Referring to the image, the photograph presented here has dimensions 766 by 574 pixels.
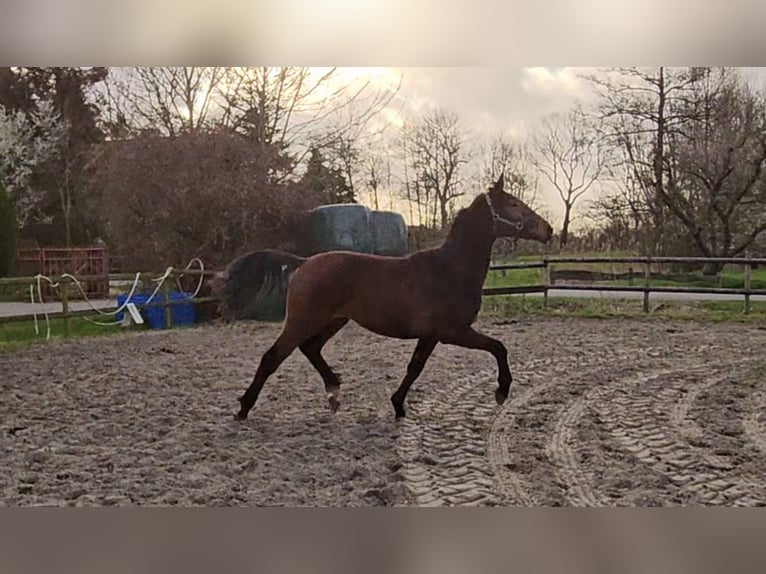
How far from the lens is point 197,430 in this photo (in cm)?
221

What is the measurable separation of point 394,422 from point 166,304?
2.91ft

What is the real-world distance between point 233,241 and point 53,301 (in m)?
0.67

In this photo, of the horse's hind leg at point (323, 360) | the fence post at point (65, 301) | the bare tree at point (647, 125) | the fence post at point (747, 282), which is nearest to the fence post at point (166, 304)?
the fence post at point (65, 301)

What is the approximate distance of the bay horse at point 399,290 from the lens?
2.22 metres

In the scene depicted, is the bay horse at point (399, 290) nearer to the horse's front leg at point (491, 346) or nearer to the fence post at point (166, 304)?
the horse's front leg at point (491, 346)

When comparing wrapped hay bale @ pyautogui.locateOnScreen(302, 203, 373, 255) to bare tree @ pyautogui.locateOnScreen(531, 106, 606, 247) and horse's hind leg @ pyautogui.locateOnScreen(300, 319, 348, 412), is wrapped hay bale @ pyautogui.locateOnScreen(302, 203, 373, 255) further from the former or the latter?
bare tree @ pyautogui.locateOnScreen(531, 106, 606, 247)

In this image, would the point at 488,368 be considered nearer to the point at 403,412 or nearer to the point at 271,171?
the point at 403,412

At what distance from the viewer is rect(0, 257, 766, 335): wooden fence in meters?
2.27

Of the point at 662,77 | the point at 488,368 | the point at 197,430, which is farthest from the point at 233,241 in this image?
the point at 662,77

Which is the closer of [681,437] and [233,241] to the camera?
[681,437]

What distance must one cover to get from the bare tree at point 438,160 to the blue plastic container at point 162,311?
879 millimetres

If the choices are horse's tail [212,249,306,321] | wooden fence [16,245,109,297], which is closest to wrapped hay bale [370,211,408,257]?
horse's tail [212,249,306,321]

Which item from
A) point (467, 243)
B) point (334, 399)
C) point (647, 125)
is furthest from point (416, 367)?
point (647, 125)

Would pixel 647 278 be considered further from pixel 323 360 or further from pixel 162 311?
pixel 162 311
